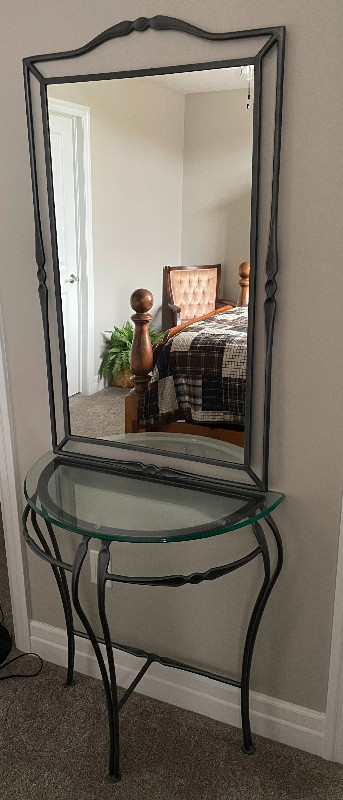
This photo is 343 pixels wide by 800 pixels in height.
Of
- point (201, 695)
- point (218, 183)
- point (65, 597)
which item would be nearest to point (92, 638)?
point (65, 597)

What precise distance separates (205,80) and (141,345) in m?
0.61

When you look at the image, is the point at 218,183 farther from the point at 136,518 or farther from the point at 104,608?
the point at 104,608

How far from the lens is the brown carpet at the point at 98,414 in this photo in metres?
1.73

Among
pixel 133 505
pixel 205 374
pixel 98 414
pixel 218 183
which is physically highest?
pixel 218 183

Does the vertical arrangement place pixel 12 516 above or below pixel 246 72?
below

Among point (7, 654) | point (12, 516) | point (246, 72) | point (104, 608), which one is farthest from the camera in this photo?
point (7, 654)

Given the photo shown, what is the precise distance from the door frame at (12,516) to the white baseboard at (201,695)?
0.18ft

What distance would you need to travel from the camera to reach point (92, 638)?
5.50 feet

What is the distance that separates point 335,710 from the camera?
69.5 inches

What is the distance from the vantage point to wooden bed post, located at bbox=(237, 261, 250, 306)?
1513mm

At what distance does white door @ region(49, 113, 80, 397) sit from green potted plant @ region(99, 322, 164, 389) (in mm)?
112

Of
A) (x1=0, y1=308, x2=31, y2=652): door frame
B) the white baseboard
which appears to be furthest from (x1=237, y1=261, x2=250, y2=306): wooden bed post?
the white baseboard

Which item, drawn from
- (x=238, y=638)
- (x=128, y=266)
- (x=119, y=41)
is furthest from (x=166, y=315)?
(x=238, y=638)

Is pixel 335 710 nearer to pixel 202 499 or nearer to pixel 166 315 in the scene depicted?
pixel 202 499
